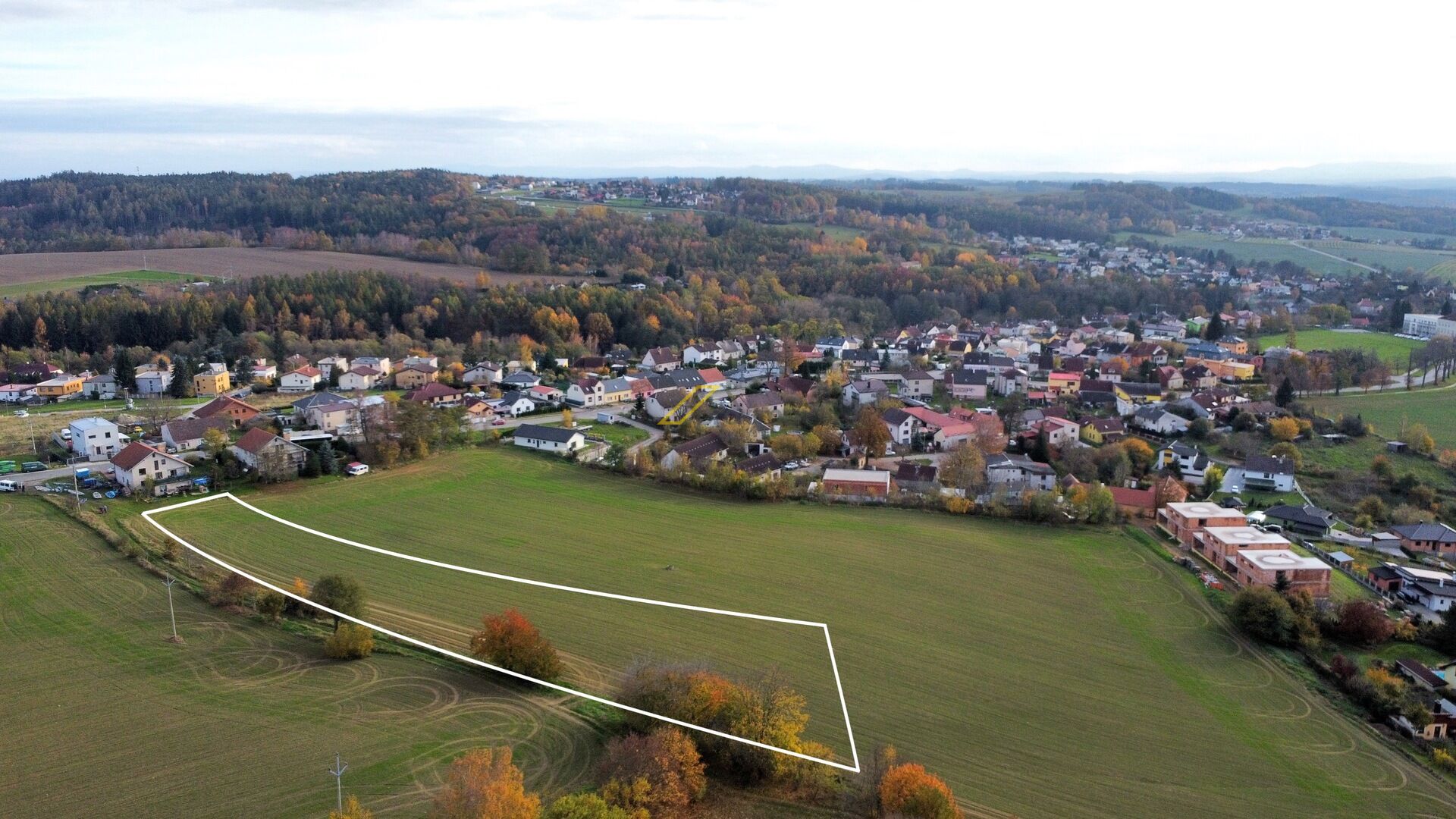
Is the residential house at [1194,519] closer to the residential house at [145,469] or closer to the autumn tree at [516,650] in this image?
the autumn tree at [516,650]

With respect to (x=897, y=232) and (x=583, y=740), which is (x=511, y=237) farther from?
(x=583, y=740)

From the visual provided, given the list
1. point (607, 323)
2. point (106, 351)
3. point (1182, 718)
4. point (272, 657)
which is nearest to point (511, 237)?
point (607, 323)

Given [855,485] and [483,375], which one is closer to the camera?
[855,485]

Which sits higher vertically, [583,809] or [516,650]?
[583,809]

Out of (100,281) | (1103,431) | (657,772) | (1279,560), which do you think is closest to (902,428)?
(1103,431)

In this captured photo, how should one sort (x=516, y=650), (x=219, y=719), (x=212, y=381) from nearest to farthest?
(x=219, y=719)
(x=516, y=650)
(x=212, y=381)

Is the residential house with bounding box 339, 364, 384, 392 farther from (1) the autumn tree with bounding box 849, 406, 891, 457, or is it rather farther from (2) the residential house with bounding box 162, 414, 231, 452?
(1) the autumn tree with bounding box 849, 406, 891, 457

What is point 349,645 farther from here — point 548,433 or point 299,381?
point 299,381
